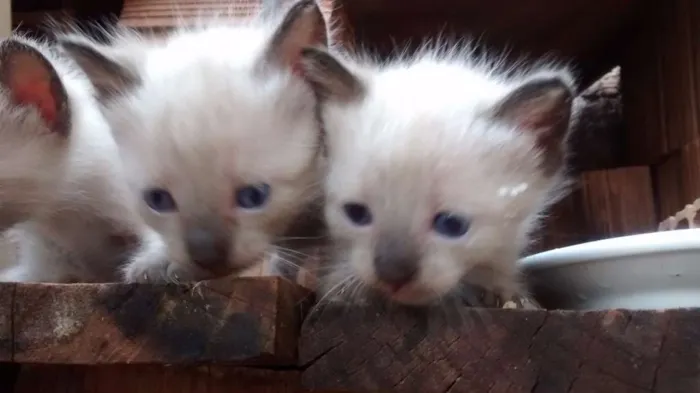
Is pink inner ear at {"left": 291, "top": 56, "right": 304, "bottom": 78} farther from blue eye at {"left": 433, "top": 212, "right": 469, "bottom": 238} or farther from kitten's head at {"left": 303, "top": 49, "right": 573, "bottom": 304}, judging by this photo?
blue eye at {"left": 433, "top": 212, "right": 469, "bottom": 238}

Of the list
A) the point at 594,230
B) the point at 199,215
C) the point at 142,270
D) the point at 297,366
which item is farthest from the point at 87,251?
the point at 594,230

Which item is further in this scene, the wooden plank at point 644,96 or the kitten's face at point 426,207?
the wooden plank at point 644,96

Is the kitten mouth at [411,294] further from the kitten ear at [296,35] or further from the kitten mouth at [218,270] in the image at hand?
the kitten ear at [296,35]

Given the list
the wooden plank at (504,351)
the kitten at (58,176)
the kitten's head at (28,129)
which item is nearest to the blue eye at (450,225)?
the wooden plank at (504,351)

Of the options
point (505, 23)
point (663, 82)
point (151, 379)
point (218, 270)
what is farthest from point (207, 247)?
point (663, 82)

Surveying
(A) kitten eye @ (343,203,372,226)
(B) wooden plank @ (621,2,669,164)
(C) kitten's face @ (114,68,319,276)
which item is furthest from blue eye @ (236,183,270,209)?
(B) wooden plank @ (621,2,669,164)

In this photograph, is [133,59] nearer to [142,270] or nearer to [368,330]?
[142,270]
